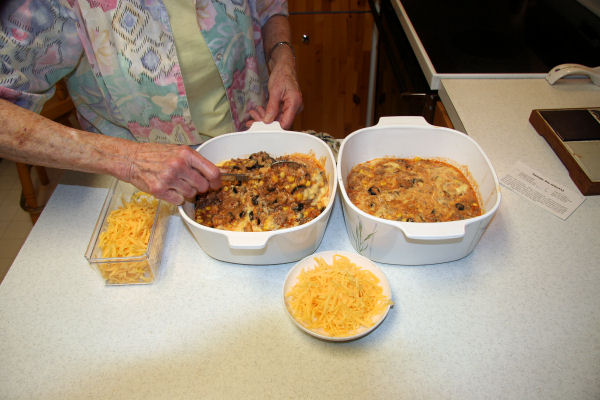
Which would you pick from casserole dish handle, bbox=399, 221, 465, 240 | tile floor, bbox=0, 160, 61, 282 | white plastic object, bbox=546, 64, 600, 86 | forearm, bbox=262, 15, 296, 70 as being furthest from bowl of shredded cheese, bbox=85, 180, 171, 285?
tile floor, bbox=0, 160, 61, 282

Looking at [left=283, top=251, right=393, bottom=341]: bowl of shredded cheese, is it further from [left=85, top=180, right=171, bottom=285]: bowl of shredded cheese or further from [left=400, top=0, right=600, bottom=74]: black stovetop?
[left=400, top=0, right=600, bottom=74]: black stovetop

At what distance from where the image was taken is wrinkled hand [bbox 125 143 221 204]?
1.02 m

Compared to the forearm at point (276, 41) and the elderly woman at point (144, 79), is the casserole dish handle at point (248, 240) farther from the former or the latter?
the forearm at point (276, 41)

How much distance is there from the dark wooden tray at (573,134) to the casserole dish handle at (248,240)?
0.97 m

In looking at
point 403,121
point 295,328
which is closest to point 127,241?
point 295,328

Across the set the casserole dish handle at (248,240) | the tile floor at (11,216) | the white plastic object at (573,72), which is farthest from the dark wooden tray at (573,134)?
the tile floor at (11,216)

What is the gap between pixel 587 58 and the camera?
1.72 m

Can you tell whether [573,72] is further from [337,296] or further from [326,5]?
[326,5]

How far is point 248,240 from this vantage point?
918mm

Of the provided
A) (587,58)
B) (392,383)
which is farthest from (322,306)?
(587,58)

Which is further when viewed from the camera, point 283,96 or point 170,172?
point 283,96

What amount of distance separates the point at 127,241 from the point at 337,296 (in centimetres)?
56

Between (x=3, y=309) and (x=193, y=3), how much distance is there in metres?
0.99

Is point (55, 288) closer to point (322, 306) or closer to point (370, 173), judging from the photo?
point (322, 306)
